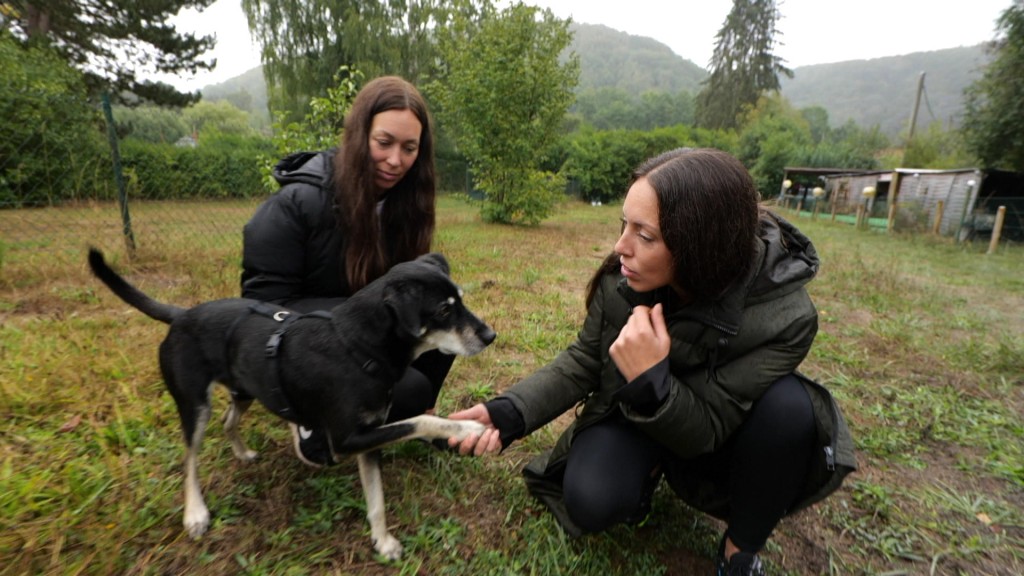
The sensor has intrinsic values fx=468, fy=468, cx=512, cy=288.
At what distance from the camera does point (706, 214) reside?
5.44 feet

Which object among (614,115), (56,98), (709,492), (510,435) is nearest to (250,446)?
(510,435)

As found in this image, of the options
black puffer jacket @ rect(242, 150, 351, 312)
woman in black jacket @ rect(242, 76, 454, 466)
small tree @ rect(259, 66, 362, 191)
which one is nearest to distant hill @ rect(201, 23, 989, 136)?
small tree @ rect(259, 66, 362, 191)

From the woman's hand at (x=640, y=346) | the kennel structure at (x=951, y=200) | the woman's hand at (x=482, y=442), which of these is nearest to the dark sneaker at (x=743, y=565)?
the woman's hand at (x=640, y=346)

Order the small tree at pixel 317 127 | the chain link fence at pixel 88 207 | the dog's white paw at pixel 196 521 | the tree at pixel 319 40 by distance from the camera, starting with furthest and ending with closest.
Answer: the tree at pixel 319 40
the small tree at pixel 317 127
the chain link fence at pixel 88 207
the dog's white paw at pixel 196 521

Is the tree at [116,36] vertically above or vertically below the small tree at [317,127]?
above

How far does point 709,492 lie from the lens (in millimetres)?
2041

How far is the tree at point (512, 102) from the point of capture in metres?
13.6

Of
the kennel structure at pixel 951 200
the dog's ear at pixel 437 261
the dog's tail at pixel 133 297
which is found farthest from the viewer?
the kennel structure at pixel 951 200

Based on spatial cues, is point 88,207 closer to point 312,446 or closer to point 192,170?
point 312,446

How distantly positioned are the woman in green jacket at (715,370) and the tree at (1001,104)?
20812 mm

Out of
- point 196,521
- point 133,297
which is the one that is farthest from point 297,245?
point 196,521

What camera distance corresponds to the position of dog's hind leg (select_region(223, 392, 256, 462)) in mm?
2500

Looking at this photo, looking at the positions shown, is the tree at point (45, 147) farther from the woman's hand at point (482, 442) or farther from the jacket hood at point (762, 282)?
the jacket hood at point (762, 282)

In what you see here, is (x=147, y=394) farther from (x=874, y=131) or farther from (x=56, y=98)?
(x=874, y=131)
